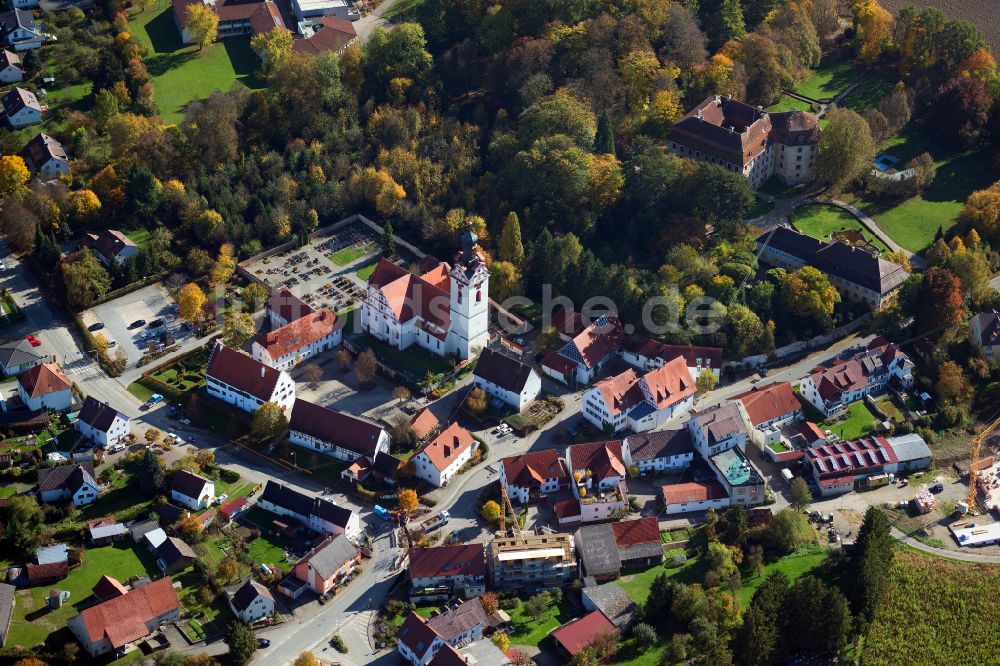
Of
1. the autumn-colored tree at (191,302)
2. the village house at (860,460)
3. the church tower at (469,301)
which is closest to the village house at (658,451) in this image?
the village house at (860,460)

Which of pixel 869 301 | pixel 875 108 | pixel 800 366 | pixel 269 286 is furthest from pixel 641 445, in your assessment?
pixel 875 108

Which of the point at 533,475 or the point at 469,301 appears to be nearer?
the point at 533,475

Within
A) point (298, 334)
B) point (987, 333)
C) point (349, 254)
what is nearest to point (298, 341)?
point (298, 334)

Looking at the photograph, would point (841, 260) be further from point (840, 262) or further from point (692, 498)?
point (692, 498)

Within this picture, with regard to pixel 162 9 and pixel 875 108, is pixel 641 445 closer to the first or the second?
pixel 875 108

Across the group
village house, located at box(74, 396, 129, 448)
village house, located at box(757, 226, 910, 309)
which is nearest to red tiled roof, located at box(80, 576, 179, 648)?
village house, located at box(74, 396, 129, 448)

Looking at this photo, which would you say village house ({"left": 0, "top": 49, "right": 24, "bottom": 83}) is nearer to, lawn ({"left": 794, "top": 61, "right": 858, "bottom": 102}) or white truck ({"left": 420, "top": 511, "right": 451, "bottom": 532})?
white truck ({"left": 420, "top": 511, "right": 451, "bottom": 532})

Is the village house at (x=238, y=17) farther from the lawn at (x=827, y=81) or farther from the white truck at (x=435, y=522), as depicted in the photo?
the white truck at (x=435, y=522)
